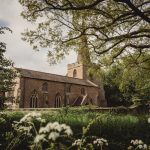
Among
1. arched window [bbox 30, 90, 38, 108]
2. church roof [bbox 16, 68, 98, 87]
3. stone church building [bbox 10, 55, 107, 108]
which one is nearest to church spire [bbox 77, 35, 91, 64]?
stone church building [bbox 10, 55, 107, 108]

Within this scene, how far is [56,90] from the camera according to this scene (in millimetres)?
65125

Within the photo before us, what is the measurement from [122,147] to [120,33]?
1306cm

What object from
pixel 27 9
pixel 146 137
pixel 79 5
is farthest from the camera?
pixel 27 9

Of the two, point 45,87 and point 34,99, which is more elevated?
point 45,87

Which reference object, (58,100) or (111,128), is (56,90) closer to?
(58,100)

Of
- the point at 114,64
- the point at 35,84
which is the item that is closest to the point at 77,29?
the point at 114,64

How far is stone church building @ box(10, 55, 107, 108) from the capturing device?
190ft

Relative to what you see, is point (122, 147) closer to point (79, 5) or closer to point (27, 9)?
Answer: point (79, 5)

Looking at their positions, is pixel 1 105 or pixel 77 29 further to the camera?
pixel 77 29

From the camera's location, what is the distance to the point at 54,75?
67.8m

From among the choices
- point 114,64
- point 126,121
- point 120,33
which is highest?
point 120,33

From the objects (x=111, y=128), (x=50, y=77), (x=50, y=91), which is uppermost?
(x=50, y=77)

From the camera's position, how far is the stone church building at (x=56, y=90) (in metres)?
58.0

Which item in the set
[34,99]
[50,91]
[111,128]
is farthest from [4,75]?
[50,91]
